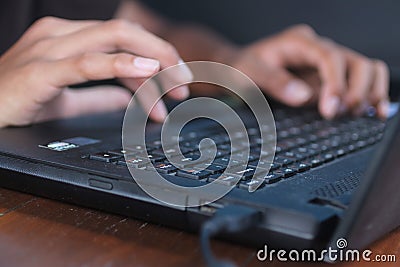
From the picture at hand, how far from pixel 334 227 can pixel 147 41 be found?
33cm

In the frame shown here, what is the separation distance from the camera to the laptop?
344 mm

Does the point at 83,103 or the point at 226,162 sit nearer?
the point at 226,162

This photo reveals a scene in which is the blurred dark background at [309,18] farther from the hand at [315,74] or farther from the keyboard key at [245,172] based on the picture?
the keyboard key at [245,172]

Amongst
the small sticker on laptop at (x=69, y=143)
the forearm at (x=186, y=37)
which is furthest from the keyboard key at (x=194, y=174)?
the forearm at (x=186, y=37)

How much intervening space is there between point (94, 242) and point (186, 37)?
2.95 ft

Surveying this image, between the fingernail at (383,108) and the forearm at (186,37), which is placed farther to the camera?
the forearm at (186,37)

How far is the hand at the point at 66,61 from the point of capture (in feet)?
1.89

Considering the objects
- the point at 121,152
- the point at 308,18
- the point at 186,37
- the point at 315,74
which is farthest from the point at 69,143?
the point at 308,18

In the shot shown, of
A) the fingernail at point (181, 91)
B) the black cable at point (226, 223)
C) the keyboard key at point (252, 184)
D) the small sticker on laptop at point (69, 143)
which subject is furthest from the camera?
the fingernail at point (181, 91)

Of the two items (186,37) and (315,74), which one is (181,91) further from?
(186,37)

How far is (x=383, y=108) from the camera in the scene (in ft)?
3.01

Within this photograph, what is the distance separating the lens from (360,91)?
94cm

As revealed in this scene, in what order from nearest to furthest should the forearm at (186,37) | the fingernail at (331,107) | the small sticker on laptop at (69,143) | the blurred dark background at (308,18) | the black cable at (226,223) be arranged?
1. the black cable at (226,223)
2. the small sticker on laptop at (69,143)
3. the fingernail at (331,107)
4. the forearm at (186,37)
5. the blurred dark background at (308,18)

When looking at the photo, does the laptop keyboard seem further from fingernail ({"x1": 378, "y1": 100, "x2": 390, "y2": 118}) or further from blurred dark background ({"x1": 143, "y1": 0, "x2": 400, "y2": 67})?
blurred dark background ({"x1": 143, "y1": 0, "x2": 400, "y2": 67})
